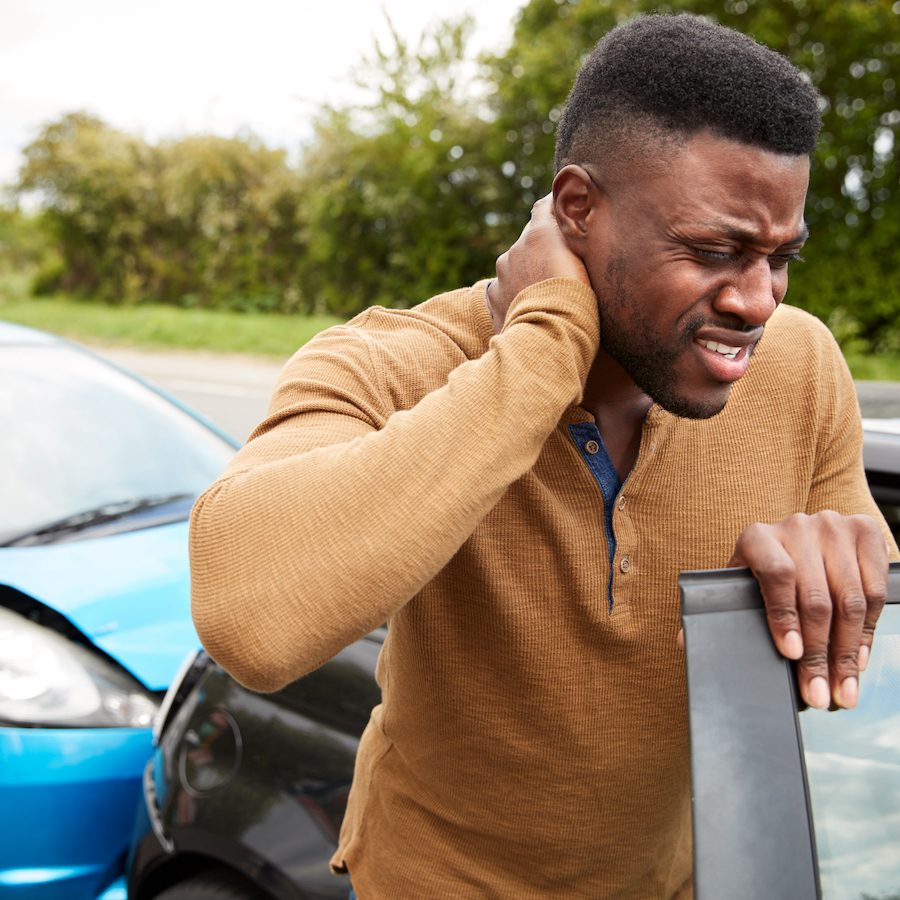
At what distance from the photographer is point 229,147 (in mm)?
23688

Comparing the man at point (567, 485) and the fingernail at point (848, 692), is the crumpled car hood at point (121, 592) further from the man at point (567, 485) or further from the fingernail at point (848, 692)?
the fingernail at point (848, 692)

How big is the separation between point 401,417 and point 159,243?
2613 cm

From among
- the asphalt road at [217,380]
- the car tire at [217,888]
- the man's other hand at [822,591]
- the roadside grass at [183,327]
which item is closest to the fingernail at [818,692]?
the man's other hand at [822,591]

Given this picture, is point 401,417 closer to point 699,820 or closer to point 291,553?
point 291,553

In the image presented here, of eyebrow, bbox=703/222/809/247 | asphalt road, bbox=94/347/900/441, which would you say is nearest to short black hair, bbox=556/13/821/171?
eyebrow, bbox=703/222/809/247

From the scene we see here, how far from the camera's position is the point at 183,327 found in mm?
18875

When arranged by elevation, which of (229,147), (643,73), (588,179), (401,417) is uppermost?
(643,73)

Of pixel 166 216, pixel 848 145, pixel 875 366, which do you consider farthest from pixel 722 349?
pixel 166 216

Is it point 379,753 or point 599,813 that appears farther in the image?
point 379,753

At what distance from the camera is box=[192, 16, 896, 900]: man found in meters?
1.14

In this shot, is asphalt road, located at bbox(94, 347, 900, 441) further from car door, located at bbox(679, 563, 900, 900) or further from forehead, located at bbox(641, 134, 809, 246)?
car door, located at bbox(679, 563, 900, 900)

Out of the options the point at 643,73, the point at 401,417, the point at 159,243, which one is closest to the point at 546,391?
the point at 401,417

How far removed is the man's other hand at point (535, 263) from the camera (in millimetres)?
1342

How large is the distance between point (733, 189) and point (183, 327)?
1850 cm
